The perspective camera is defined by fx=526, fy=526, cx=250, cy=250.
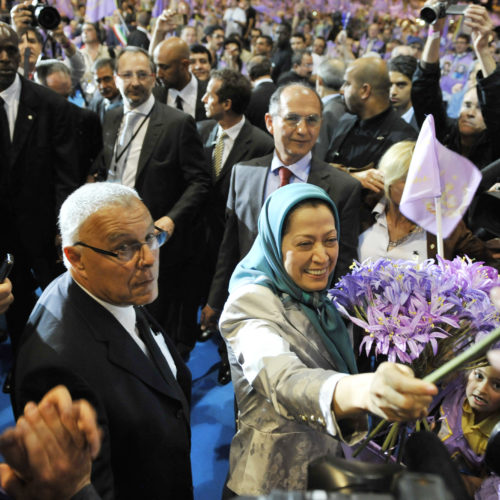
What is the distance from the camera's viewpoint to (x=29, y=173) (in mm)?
3240

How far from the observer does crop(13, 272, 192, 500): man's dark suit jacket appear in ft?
4.38

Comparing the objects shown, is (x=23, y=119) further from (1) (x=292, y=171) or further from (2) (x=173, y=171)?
(1) (x=292, y=171)

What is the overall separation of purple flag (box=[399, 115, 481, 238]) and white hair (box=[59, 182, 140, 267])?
3.24 ft

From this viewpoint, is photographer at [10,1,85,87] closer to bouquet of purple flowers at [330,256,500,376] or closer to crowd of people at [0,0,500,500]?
crowd of people at [0,0,500,500]

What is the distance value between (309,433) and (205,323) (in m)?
1.43

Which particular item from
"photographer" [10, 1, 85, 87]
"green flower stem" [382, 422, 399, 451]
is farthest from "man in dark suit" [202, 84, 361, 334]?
"photographer" [10, 1, 85, 87]

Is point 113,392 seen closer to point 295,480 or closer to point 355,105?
point 295,480

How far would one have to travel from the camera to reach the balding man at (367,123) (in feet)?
11.0

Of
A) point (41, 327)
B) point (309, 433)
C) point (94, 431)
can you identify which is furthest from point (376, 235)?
point (94, 431)

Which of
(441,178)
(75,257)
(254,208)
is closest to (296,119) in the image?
(254,208)

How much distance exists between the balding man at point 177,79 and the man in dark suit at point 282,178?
1.75 metres

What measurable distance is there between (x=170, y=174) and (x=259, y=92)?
6.64ft

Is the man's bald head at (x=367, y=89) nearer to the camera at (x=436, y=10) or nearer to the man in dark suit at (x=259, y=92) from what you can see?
the camera at (x=436, y=10)

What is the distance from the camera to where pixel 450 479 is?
0.71m
